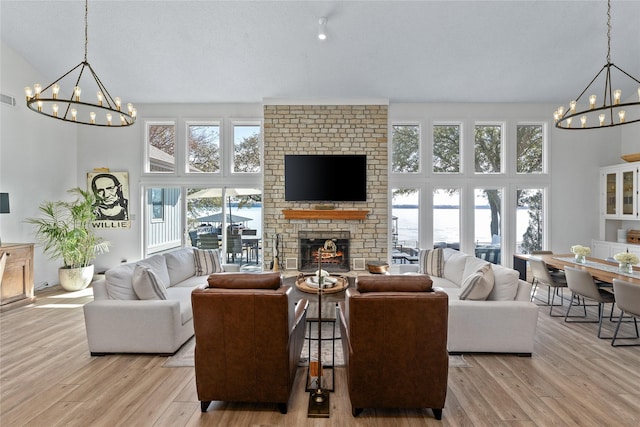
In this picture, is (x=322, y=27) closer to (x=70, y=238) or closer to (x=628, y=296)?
(x=628, y=296)

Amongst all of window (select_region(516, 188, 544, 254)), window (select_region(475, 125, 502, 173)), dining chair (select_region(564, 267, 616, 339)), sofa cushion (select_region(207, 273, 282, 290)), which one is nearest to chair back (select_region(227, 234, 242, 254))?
sofa cushion (select_region(207, 273, 282, 290))

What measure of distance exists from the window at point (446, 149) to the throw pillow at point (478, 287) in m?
3.56

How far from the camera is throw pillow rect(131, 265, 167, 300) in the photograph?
3.17 metres

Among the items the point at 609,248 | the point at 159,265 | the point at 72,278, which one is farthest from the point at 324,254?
the point at 609,248

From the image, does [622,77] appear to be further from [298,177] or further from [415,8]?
[298,177]

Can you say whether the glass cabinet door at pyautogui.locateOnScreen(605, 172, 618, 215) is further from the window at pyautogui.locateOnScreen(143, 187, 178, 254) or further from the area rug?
the window at pyautogui.locateOnScreen(143, 187, 178, 254)

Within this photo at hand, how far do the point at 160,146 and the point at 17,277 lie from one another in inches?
126

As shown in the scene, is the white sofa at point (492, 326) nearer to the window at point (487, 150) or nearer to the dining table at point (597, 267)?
the dining table at point (597, 267)

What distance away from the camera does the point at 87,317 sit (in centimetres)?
311

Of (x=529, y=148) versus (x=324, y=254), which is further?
(x=529, y=148)

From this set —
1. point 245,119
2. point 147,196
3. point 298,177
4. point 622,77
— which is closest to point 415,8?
point 298,177

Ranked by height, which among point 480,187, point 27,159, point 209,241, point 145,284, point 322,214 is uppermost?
point 27,159

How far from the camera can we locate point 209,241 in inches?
259

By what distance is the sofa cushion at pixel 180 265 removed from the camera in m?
4.26
